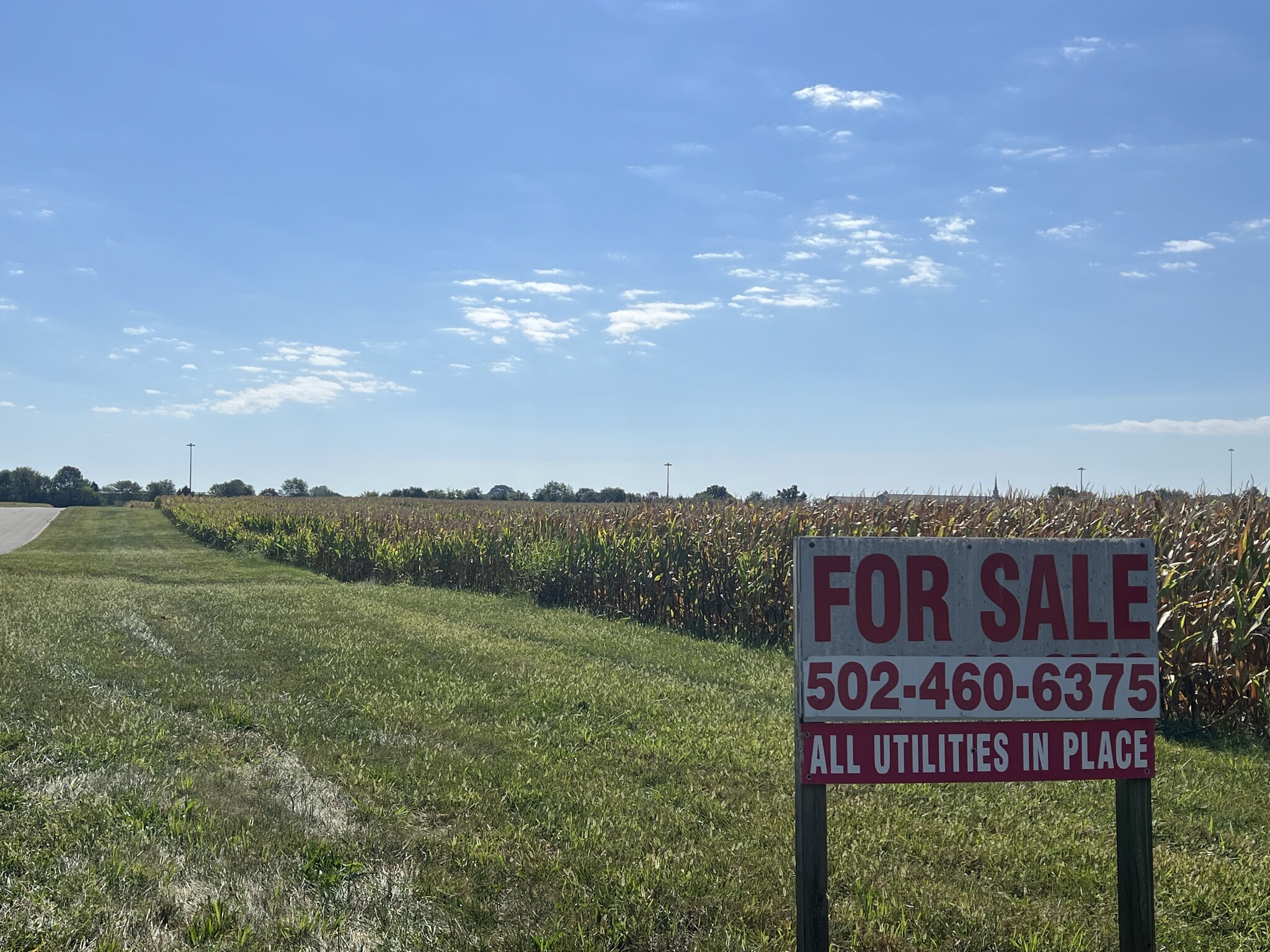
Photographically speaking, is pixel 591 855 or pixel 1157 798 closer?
pixel 591 855

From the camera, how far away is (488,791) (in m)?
6.20

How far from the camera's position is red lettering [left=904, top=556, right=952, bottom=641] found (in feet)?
13.1

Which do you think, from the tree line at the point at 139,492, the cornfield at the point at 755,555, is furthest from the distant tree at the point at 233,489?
the cornfield at the point at 755,555

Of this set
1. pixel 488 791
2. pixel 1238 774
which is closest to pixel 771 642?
pixel 1238 774

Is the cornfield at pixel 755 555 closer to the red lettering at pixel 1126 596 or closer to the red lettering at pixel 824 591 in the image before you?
the red lettering at pixel 1126 596

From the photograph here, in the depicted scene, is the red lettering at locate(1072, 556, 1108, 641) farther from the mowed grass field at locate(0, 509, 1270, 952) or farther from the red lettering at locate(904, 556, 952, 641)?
the mowed grass field at locate(0, 509, 1270, 952)

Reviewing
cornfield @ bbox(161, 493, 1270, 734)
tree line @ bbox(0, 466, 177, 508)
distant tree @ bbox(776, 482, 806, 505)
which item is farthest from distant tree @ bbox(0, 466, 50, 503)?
distant tree @ bbox(776, 482, 806, 505)

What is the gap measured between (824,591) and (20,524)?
2498 inches

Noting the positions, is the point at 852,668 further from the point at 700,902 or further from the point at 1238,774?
the point at 1238,774

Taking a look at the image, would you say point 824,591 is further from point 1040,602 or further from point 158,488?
point 158,488

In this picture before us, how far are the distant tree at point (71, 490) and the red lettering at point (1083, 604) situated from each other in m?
111

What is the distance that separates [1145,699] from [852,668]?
4.26ft

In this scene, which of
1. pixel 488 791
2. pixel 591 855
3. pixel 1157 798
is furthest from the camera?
pixel 1157 798

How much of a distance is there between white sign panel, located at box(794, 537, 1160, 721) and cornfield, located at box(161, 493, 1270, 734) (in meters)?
6.52
